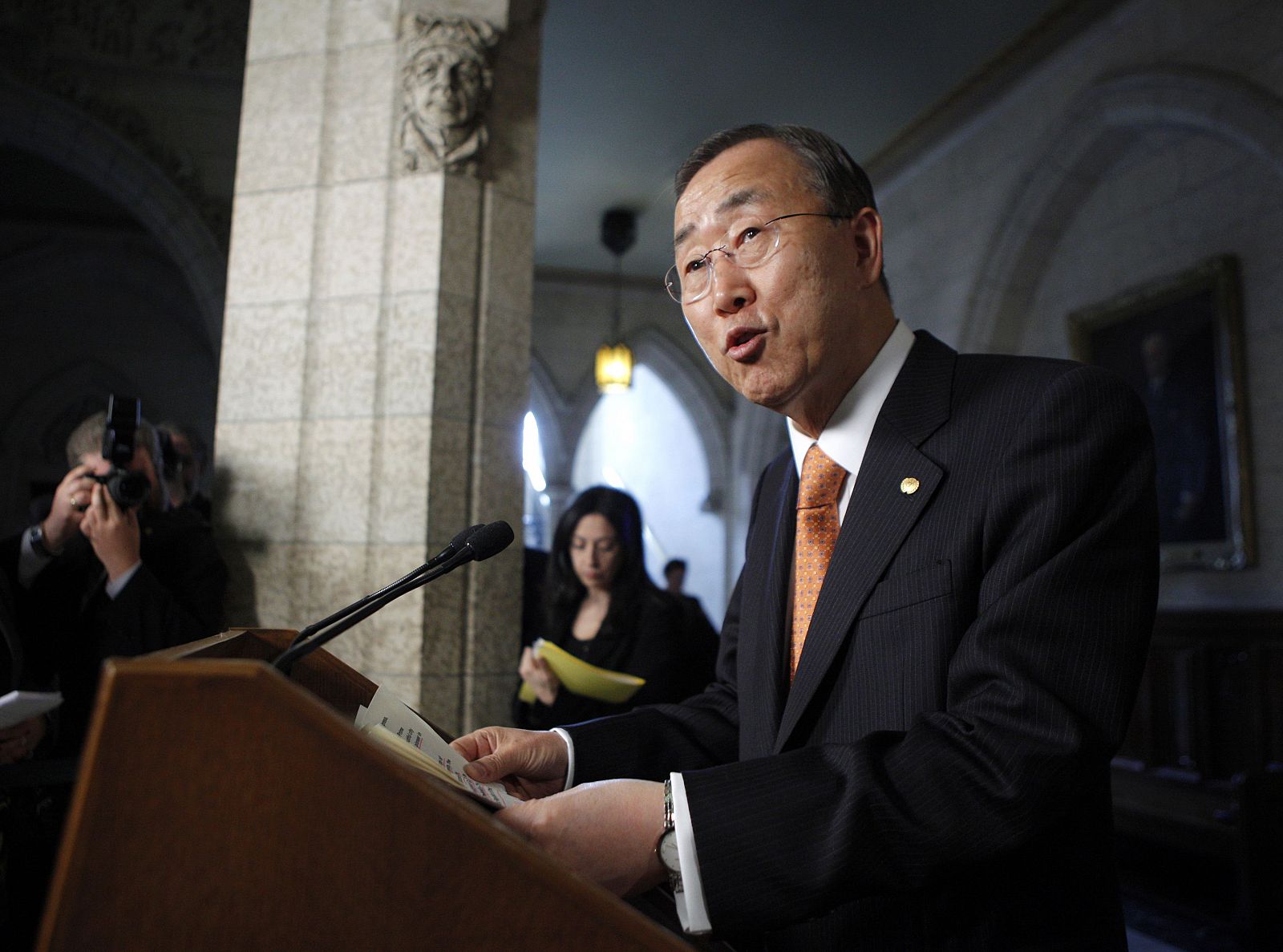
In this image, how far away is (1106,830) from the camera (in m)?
1.03

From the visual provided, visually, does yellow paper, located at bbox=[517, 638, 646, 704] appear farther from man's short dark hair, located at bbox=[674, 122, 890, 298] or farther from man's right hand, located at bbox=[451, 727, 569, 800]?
man's short dark hair, located at bbox=[674, 122, 890, 298]

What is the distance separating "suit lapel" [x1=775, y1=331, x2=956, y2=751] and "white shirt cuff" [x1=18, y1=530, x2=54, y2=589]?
197 centimetres

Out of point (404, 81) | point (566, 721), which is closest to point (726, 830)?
point (566, 721)

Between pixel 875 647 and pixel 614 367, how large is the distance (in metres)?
6.54

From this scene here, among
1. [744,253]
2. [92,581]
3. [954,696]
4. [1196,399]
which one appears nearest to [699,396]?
[1196,399]

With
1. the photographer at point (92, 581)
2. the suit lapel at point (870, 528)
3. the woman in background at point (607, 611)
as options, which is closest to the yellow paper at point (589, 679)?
the woman in background at point (607, 611)

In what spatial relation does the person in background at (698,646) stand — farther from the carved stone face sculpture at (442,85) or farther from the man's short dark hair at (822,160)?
the man's short dark hair at (822,160)

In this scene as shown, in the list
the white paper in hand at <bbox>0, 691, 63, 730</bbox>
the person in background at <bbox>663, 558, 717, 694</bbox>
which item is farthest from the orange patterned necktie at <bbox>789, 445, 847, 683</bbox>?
the person in background at <bbox>663, 558, 717, 694</bbox>

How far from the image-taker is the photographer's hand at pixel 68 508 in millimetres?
2125

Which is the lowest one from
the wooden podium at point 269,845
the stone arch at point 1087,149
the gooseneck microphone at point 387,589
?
the wooden podium at point 269,845

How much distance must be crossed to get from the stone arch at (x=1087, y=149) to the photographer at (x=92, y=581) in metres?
4.90

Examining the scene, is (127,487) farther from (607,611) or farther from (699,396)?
(699,396)

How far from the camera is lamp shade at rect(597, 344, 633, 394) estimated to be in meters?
7.43

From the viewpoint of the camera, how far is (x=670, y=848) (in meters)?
0.79
